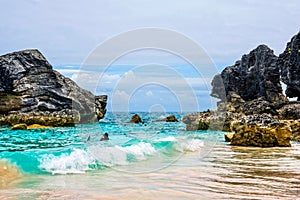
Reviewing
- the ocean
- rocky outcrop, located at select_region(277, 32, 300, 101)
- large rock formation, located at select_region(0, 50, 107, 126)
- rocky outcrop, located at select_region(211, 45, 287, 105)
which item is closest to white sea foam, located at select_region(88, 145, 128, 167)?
the ocean

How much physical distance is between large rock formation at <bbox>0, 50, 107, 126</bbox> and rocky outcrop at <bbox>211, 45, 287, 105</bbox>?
1847 centimetres

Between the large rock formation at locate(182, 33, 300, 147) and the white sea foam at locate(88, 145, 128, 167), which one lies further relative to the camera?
the large rock formation at locate(182, 33, 300, 147)

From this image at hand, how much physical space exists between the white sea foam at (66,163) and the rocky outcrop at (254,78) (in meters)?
38.4

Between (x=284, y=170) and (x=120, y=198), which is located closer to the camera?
(x=120, y=198)

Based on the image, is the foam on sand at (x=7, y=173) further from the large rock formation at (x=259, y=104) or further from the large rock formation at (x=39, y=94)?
the large rock formation at (x=39, y=94)

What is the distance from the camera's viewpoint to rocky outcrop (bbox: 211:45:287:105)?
54.4m

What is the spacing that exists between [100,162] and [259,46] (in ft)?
166

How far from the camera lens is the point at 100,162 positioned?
44.5ft

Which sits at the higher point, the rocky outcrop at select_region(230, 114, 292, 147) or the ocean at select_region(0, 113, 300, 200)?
the rocky outcrop at select_region(230, 114, 292, 147)

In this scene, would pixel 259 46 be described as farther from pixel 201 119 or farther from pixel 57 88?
pixel 57 88

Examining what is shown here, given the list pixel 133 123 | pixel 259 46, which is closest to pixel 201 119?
pixel 133 123

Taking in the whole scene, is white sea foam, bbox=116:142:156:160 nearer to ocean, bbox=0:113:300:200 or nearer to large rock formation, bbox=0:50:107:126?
ocean, bbox=0:113:300:200

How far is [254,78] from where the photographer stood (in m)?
60.0

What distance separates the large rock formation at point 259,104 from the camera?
19672 millimetres
